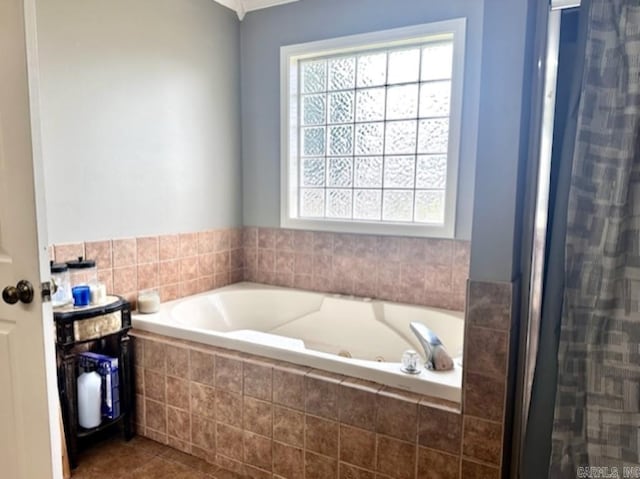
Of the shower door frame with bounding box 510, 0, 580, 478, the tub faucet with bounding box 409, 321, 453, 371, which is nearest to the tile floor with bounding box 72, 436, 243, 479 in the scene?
the tub faucet with bounding box 409, 321, 453, 371

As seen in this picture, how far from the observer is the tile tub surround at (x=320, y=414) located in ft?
4.80

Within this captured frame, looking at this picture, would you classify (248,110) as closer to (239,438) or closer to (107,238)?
(107,238)

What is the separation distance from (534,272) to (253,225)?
2462 millimetres

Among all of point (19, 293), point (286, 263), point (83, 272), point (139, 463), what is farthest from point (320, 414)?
point (286, 263)

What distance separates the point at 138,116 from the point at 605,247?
98.4 inches

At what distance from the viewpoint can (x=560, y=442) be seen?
1.17m

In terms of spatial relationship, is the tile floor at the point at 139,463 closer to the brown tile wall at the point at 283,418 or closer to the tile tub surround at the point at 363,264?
the brown tile wall at the point at 283,418

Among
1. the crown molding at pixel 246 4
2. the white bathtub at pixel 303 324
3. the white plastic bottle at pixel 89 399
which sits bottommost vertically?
the white plastic bottle at pixel 89 399

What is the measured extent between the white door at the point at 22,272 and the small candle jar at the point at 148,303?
1011 millimetres

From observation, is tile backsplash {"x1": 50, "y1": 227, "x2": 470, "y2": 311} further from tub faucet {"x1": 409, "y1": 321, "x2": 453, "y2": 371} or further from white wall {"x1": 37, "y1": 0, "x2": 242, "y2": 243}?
tub faucet {"x1": 409, "y1": 321, "x2": 453, "y2": 371}

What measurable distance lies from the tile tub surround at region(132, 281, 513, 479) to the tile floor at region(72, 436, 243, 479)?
5 cm

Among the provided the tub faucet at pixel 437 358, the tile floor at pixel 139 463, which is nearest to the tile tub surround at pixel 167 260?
the tile floor at pixel 139 463

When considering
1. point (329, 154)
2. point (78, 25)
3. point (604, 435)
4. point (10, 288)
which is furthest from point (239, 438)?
point (78, 25)

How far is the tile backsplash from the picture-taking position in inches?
102
